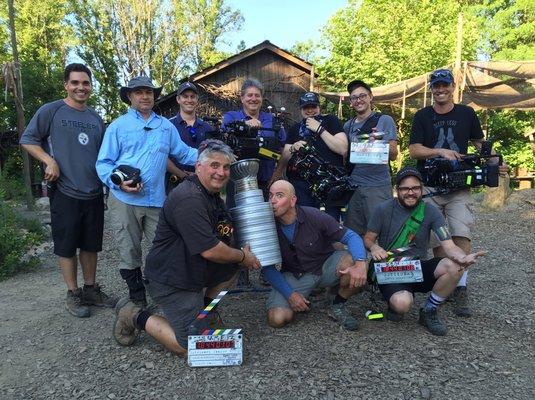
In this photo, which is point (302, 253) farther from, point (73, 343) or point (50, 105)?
point (50, 105)

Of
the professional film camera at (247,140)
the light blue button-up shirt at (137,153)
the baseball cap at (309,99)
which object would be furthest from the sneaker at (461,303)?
the light blue button-up shirt at (137,153)

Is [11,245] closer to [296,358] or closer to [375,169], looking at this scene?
[296,358]

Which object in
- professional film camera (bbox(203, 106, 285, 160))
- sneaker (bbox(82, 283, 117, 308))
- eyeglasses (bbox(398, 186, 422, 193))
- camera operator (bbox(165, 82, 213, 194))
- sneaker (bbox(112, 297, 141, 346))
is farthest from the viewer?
camera operator (bbox(165, 82, 213, 194))

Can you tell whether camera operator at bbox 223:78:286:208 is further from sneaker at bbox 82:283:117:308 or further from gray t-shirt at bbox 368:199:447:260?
sneaker at bbox 82:283:117:308

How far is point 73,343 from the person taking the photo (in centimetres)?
387

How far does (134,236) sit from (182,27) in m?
28.1

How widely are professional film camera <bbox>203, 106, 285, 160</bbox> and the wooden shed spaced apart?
12.9 metres

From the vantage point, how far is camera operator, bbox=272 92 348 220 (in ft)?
14.5

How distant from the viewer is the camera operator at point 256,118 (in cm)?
452

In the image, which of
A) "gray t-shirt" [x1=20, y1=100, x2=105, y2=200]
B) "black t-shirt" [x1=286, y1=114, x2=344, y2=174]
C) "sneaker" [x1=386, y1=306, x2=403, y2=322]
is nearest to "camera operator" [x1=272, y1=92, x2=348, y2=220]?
"black t-shirt" [x1=286, y1=114, x2=344, y2=174]

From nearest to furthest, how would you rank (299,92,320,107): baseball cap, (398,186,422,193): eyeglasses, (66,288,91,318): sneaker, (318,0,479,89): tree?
(398,186,422,193): eyeglasses < (66,288,91,318): sneaker < (299,92,320,107): baseball cap < (318,0,479,89): tree

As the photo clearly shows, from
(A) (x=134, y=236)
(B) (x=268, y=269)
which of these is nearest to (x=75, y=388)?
(A) (x=134, y=236)

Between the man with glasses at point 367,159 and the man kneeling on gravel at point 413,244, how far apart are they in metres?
0.39

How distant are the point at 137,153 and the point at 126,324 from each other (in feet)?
4.97
